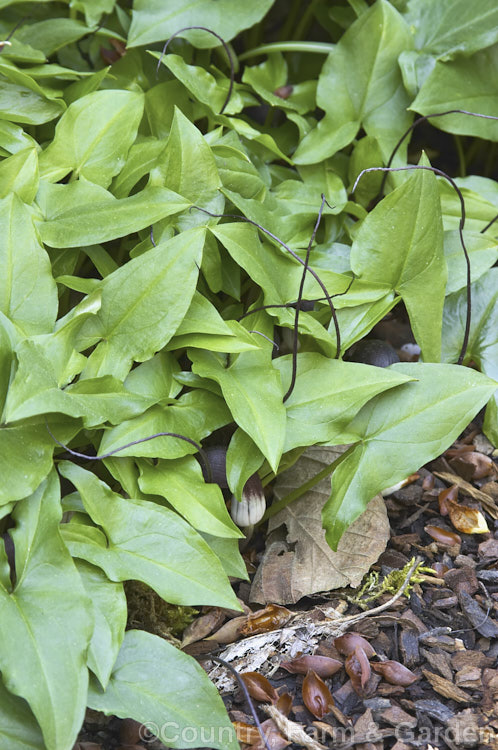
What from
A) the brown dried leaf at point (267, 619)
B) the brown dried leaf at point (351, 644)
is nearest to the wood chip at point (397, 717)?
the brown dried leaf at point (351, 644)

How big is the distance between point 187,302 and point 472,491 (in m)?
0.79

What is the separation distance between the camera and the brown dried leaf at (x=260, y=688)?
117cm

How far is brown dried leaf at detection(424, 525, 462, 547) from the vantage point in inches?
57.8

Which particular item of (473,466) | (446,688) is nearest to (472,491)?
(473,466)

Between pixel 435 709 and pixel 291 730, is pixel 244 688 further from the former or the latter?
pixel 435 709

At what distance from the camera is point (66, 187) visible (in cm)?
144

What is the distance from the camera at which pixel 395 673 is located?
1.20m

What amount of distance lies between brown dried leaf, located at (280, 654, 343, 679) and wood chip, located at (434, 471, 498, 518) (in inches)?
21.1

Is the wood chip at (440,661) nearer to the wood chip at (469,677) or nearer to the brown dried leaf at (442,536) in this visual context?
the wood chip at (469,677)

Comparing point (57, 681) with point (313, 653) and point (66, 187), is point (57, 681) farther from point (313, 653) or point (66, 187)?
point (66, 187)

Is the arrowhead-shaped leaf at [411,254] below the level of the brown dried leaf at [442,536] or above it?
above

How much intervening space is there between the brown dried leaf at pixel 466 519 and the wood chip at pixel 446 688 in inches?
14.8

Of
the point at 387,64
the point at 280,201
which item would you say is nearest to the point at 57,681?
the point at 280,201

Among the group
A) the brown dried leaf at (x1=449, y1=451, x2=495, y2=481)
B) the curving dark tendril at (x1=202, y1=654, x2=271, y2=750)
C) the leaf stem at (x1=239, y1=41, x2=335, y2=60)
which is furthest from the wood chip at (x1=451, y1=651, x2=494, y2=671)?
the leaf stem at (x1=239, y1=41, x2=335, y2=60)
